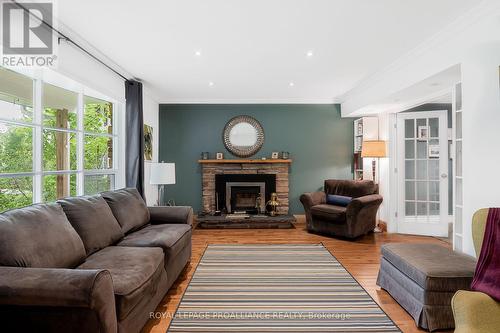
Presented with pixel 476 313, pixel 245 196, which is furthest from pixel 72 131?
pixel 476 313

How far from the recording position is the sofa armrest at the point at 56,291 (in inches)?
55.9

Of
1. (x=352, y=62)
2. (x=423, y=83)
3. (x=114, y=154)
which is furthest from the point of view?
(x=114, y=154)

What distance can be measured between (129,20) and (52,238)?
1.94m

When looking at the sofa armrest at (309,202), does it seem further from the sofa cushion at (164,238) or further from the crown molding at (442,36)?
the sofa cushion at (164,238)

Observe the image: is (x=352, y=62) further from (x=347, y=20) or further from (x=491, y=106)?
(x=491, y=106)

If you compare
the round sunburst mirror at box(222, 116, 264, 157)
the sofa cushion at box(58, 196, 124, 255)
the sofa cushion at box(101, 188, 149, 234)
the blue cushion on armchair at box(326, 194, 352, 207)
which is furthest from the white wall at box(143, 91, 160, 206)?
the blue cushion on armchair at box(326, 194, 352, 207)

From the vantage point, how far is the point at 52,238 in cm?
192

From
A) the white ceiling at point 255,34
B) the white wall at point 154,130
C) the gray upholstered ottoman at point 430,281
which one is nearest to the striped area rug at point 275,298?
the gray upholstered ottoman at point 430,281

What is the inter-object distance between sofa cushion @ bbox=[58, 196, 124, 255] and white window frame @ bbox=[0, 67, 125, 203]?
575mm

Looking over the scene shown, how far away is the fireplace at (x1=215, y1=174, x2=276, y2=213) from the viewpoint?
5.82 metres

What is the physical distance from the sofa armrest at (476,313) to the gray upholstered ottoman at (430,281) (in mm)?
566

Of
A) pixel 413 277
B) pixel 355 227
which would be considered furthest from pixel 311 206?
pixel 413 277

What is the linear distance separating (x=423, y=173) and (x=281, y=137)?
8.61ft

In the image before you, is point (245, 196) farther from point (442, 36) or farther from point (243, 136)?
point (442, 36)
